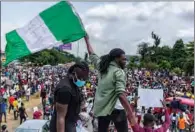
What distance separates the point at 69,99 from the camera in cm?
338

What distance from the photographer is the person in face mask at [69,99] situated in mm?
3357

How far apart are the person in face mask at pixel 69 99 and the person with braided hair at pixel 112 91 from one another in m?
0.46

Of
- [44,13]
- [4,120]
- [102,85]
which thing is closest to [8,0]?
[44,13]

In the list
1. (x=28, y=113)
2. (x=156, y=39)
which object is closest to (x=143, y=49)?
(x=156, y=39)

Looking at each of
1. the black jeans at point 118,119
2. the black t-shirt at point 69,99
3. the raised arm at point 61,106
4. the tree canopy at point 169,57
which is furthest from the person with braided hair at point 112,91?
the tree canopy at point 169,57

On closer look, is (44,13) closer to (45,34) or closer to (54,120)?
(45,34)

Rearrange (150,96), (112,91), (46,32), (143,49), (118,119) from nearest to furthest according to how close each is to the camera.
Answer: (112,91) → (118,119) → (46,32) → (150,96) → (143,49)

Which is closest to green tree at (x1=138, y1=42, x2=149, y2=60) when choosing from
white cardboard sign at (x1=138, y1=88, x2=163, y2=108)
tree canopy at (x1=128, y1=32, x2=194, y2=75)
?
tree canopy at (x1=128, y1=32, x2=194, y2=75)

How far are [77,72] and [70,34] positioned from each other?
1065 mm

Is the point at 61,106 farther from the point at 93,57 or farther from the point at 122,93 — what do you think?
the point at 93,57

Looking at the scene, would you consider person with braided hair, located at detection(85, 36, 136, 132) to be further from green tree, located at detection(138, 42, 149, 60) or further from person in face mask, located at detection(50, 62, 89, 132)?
green tree, located at detection(138, 42, 149, 60)

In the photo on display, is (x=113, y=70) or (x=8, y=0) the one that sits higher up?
(x=8, y=0)

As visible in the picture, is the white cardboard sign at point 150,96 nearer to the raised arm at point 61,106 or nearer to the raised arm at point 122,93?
the raised arm at point 122,93

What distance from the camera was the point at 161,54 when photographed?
79375 millimetres
